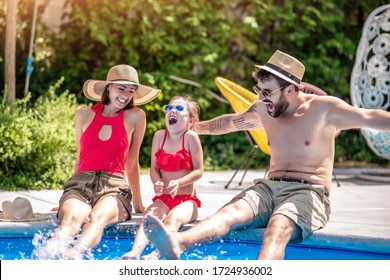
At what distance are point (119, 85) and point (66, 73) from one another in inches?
199

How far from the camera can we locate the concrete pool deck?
12.3 feet

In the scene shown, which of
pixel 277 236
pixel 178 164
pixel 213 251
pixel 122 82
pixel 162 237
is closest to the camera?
pixel 162 237

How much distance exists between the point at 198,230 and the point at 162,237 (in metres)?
0.30

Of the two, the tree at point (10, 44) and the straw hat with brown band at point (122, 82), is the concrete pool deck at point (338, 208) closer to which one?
the straw hat with brown band at point (122, 82)

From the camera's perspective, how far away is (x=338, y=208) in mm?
5129

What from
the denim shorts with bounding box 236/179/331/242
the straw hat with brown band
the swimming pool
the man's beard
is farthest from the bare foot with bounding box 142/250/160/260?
the straw hat with brown band

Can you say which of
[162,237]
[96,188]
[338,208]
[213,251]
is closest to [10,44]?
[96,188]

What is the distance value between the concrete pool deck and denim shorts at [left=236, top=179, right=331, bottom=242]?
0.08 metres

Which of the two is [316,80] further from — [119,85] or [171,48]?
[119,85]

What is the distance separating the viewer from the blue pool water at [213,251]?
12.4ft

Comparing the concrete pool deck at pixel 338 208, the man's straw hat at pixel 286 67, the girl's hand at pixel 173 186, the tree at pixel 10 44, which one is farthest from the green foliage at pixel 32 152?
the man's straw hat at pixel 286 67

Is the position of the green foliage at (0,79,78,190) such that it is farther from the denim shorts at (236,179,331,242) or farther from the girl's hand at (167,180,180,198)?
the denim shorts at (236,179,331,242)

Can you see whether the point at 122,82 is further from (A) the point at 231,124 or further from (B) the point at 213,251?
(B) the point at 213,251
